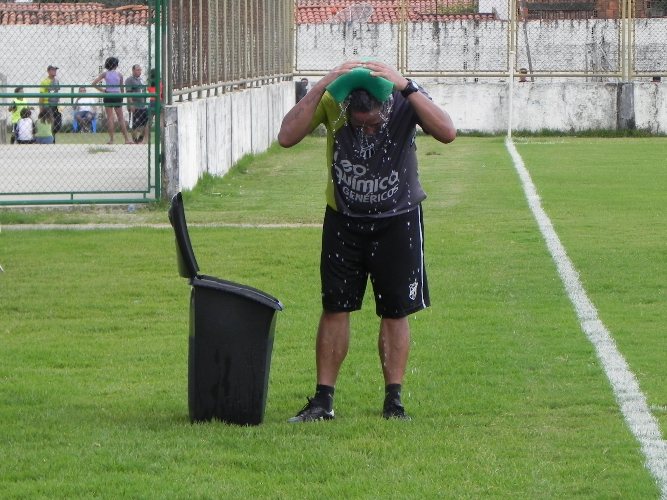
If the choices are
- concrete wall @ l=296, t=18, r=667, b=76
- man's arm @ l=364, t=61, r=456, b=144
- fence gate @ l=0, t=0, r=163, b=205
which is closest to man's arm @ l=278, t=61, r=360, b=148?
man's arm @ l=364, t=61, r=456, b=144

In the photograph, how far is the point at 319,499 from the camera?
535 centimetres

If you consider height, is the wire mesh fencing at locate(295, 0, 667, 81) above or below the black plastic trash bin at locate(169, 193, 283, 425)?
above

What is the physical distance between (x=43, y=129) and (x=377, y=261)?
16.8 metres

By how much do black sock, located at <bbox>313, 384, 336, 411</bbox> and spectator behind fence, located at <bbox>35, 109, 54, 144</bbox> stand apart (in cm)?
1453

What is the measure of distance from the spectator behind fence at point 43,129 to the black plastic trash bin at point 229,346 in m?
14.6

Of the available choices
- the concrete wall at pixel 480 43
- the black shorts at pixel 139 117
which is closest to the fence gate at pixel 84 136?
the black shorts at pixel 139 117

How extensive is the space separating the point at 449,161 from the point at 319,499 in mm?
19291

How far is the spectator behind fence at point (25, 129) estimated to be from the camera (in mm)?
24014

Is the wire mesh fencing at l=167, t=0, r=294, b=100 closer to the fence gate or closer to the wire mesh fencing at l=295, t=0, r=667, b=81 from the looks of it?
the fence gate

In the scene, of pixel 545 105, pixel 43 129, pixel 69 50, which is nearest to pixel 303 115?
pixel 43 129

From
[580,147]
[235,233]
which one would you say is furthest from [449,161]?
[235,233]

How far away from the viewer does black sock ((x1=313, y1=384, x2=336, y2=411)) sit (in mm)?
6777

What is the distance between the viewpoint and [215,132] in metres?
20.7

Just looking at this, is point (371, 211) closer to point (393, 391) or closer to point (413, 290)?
point (413, 290)
